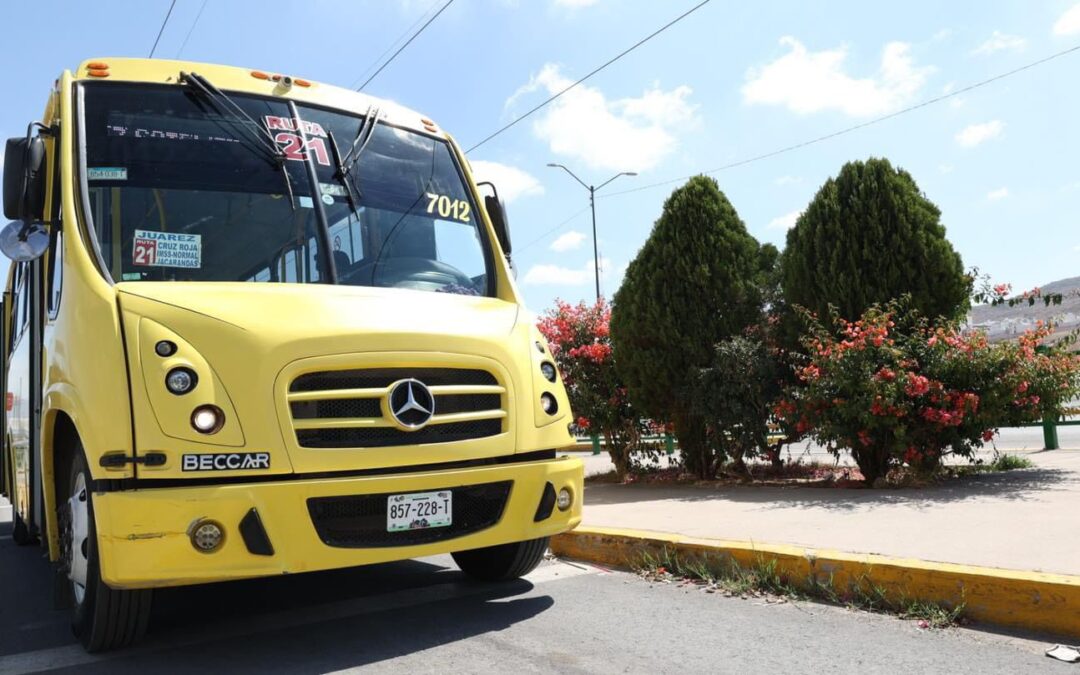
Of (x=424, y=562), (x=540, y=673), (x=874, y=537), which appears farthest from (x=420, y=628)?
(x=874, y=537)

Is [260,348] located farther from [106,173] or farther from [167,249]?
[106,173]

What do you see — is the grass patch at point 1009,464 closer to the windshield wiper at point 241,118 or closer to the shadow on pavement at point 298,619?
the shadow on pavement at point 298,619

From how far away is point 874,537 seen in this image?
5.45m

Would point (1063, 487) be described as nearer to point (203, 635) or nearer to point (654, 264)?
point (654, 264)

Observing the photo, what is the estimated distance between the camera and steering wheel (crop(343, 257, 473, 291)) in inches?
192

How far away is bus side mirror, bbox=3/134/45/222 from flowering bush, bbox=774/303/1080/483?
6117 mm

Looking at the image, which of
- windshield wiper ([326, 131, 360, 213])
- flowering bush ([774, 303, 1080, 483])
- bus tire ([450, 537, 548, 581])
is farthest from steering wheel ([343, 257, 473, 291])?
flowering bush ([774, 303, 1080, 483])

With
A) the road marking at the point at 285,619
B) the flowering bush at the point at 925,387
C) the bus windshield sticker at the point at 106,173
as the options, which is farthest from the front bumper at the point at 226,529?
the flowering bush at the point at 925,387

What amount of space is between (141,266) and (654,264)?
6.29 meters

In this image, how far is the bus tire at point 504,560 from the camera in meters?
5.18

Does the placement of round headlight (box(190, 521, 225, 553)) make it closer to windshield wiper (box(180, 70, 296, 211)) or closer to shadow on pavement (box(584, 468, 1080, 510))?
windshield wiper (box(180, 70, 296, 211))

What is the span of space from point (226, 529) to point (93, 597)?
918 mm

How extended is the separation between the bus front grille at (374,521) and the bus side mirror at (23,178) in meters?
2.41

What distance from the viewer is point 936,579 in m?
4.32
